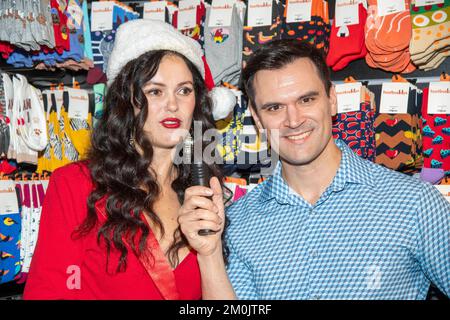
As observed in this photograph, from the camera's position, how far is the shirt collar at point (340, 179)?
1.94 metres

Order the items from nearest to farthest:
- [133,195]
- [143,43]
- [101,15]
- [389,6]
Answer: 1. [133,195]
2. [143,43]
3. [389,6]
4. [101,15]

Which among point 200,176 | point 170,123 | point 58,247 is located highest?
point 170,123

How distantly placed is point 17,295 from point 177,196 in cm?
A: 182

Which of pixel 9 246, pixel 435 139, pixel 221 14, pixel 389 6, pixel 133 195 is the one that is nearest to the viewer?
pixel 133 195

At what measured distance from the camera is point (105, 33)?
337cm

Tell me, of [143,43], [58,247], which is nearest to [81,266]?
[58,247]

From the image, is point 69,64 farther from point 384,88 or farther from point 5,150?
point 384,88

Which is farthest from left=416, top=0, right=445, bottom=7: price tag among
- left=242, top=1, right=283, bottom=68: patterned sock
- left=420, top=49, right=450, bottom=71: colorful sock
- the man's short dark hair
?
the man's short dark hair

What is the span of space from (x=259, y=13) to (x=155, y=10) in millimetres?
705

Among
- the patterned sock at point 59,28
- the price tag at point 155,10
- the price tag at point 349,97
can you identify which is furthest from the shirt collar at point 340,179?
the patterned sock at point 59,28

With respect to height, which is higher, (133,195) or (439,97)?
(439,97)

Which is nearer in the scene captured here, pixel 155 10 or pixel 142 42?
pixel 142 42

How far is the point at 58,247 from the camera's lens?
182 centimetres

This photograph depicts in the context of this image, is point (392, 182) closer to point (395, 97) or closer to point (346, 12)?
point (395, 97)
